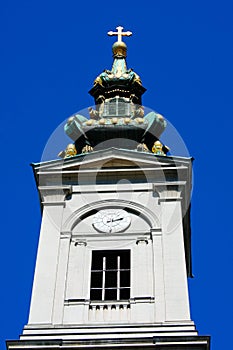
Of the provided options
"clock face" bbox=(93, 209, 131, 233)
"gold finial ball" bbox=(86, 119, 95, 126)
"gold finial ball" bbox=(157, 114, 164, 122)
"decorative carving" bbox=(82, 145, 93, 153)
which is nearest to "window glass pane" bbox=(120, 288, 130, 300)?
"clock face" bbox=(93, 209, 131, 233)

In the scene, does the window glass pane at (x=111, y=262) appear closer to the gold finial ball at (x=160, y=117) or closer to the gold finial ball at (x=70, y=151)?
the gold finial ball at (x=70, y=151)

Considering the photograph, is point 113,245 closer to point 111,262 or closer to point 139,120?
point 111,262

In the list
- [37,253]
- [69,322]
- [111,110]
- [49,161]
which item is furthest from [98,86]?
[69,322]

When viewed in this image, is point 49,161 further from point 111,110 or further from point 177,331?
point 177,331

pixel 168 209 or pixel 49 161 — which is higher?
pixel 49 161

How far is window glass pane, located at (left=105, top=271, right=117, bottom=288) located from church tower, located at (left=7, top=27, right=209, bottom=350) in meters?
0.03

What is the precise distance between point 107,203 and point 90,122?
513 cm

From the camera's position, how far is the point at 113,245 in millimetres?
26219

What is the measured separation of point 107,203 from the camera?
27.7m

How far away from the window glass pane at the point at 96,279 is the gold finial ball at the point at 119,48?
579 inches

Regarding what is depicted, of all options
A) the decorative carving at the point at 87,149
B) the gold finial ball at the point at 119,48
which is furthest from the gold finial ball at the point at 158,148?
the gold finial ball at the point at 119,48

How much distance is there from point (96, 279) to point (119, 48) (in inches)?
600

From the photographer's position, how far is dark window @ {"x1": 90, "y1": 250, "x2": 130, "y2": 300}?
2500cm

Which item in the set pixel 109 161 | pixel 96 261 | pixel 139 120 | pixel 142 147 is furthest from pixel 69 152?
pixel 96 261
